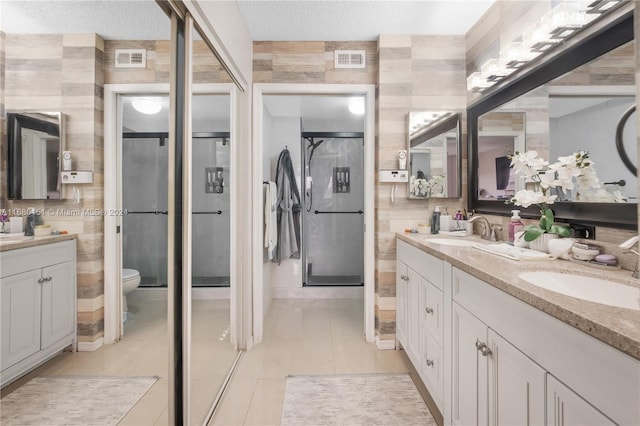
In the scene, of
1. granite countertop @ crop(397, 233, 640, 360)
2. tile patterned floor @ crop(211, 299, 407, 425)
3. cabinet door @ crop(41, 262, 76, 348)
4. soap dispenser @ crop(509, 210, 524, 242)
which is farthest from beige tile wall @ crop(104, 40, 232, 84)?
soap dispenser @ crop(509, 210, 524, 242)

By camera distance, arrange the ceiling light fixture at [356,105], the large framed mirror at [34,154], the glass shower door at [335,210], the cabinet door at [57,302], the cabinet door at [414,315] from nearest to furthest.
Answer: the large framed mirror at [34,154]
the cabinet door at [57,302]
the cabinet door at [414,315]
the ceiling light fixture at [356,105]
the glass shower door at [335,210]

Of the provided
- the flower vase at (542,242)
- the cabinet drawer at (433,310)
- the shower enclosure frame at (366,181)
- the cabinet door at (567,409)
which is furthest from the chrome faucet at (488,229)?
the cabinet door at (567,409)

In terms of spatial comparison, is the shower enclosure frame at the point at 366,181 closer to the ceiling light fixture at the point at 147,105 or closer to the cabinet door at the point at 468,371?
the cabinet door at the point at 468,371

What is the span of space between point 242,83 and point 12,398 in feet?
7.06

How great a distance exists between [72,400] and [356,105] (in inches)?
134

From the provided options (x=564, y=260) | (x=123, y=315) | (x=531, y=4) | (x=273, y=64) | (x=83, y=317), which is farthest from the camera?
(x=273, y=64)

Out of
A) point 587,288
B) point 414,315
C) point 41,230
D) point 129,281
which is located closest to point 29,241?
point 41,230

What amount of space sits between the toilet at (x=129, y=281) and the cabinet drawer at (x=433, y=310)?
1376mm

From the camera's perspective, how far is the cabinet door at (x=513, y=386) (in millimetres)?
854

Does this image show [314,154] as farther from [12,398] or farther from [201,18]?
[12,398]

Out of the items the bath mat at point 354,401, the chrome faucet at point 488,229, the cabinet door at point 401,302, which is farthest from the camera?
the cabinet door at point 401,302

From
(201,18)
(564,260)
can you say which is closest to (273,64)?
(201,18)

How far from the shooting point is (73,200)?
0.73 meters

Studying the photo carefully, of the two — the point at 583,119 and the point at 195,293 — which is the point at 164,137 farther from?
the point at 583,119
